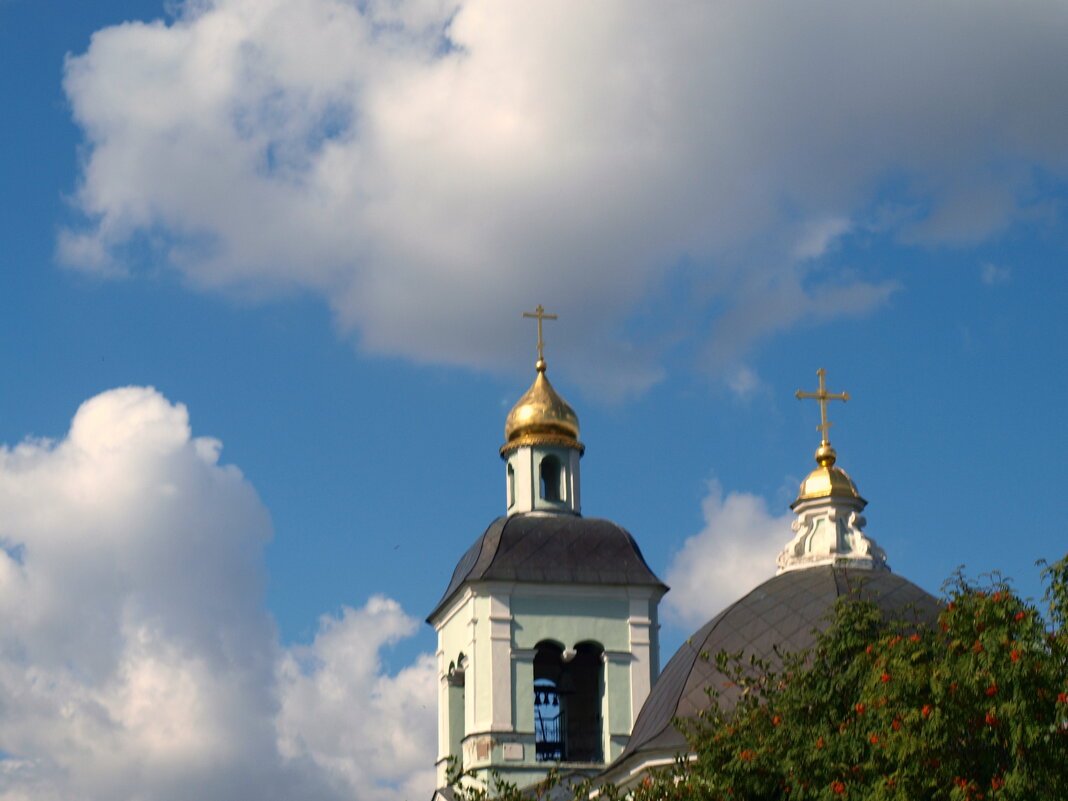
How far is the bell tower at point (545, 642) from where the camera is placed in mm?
31500

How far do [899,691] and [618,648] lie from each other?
15526 mm

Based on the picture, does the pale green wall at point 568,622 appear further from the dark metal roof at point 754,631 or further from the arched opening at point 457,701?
the dark metal roof at point 754,631

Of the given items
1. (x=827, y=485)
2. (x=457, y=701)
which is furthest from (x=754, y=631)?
(x=457, y=701)

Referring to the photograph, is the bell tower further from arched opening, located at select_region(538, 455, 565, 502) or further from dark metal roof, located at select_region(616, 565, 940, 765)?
dark metal roof, located at select_region(616, 565, 940, 765)

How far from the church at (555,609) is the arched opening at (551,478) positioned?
0.02 metres

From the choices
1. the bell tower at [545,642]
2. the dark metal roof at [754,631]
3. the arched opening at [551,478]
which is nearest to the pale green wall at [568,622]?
the bell tower at [545,642]

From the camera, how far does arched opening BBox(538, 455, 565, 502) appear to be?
33.9 metres

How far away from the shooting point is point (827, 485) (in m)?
30.3

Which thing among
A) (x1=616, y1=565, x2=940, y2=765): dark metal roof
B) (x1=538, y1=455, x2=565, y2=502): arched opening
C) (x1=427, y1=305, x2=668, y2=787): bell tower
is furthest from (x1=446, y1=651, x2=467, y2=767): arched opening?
(x1=616, y1=565, x2=940, y2=765): dark metal roof

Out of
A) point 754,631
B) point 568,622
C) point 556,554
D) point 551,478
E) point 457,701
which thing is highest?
point 551,478

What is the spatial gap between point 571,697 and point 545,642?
3.26 feet

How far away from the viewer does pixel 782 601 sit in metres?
27.8

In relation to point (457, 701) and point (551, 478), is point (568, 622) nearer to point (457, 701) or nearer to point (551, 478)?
point (457, 701)

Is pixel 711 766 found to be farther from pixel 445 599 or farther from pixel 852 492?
pixel 445 599
